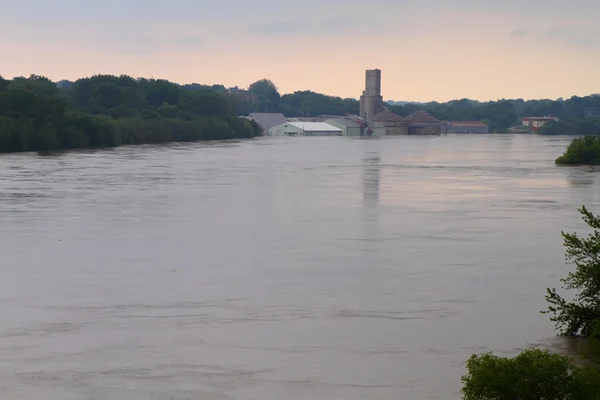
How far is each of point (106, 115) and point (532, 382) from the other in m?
93.0

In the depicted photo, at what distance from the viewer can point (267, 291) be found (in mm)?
15844

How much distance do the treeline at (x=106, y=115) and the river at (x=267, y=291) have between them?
41.0 m

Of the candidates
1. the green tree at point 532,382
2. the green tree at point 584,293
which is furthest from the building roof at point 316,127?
the green tree at point 532,382

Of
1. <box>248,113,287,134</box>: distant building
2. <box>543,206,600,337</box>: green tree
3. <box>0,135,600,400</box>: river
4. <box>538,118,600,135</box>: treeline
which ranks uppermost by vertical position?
<box>543,206,600,337</box>: green tree

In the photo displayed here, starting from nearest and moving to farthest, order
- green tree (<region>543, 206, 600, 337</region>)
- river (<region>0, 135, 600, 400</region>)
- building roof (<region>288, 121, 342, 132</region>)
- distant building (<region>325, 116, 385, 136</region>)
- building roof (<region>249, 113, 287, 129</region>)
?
river (<region>0, 135, 600, 400</region>), green tree (<region>543, 206, 600, 337</region>), building roof (<region>288, 121, 342, 132</region>), building roof (<region>249, 113, 287, 129</region>), distant building (<region>325, 116, 385, 136</region>)

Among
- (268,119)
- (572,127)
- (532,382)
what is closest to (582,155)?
(532,382)

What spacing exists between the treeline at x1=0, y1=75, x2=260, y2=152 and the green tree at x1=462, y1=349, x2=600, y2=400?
210ft

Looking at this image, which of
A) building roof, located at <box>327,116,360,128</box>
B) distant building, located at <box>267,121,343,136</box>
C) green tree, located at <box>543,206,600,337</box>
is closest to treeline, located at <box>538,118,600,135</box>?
building roof, located at <box>327,116,360,128</box>

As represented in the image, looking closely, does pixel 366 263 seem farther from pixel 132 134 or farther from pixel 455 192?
pixel 132 134

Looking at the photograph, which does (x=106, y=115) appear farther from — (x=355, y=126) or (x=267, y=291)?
(x=355, y=126)

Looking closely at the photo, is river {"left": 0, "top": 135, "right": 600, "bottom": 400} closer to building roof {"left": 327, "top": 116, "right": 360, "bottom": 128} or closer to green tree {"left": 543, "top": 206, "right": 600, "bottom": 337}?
green tree {"left": 543, "top": 206, "right": 600, "bottom": 337}

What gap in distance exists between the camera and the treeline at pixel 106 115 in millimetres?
73062

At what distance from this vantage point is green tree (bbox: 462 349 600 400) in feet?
25.7

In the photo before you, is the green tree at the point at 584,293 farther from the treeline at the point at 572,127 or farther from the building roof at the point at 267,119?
the treeline at the point at 572,127
